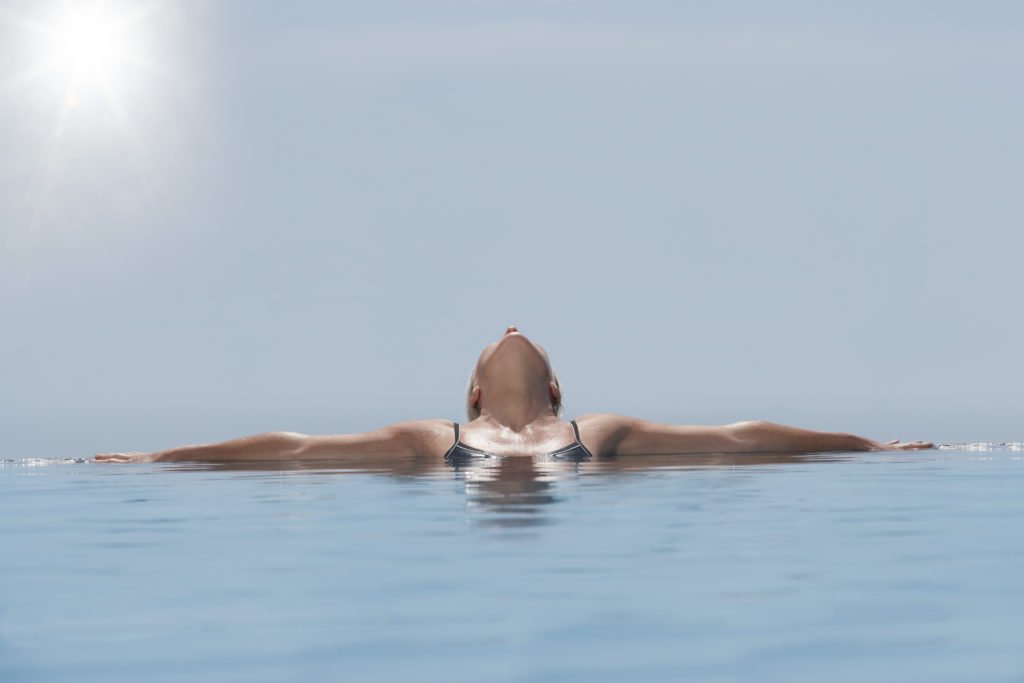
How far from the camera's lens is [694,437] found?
43.2ft

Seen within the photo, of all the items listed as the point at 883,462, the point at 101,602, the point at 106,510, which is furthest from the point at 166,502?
the point at 883,462

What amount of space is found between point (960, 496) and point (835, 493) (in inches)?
35.1

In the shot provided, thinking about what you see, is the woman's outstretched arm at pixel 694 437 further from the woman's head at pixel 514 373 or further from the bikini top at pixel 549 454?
the woman's head at pixel 514 373

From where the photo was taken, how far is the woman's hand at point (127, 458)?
13.9 metres

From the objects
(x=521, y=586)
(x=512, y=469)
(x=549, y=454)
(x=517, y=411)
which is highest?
(x=517, y=411)

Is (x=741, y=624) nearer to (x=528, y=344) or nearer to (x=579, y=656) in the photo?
(x=579, y=656)

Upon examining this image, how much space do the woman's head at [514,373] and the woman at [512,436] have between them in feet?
0.04

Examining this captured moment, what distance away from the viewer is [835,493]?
27.9 feet

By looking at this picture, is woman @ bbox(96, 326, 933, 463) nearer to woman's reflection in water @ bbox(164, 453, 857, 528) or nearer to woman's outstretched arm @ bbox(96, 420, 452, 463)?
woman's outstretched arm @ bbox(96, 420, 452, 463)

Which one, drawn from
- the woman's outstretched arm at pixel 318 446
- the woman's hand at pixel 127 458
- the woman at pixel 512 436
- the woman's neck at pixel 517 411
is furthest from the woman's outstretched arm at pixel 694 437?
the woman's hand at pixel 127 458

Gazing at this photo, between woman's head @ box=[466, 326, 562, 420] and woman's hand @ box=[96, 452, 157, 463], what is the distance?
391cm

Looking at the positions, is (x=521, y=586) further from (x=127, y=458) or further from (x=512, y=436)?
(x=127, y=458)

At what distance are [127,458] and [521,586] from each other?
10.6 meters

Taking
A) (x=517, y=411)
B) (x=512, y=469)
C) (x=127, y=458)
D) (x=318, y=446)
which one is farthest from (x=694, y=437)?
(x=127, y=458)
